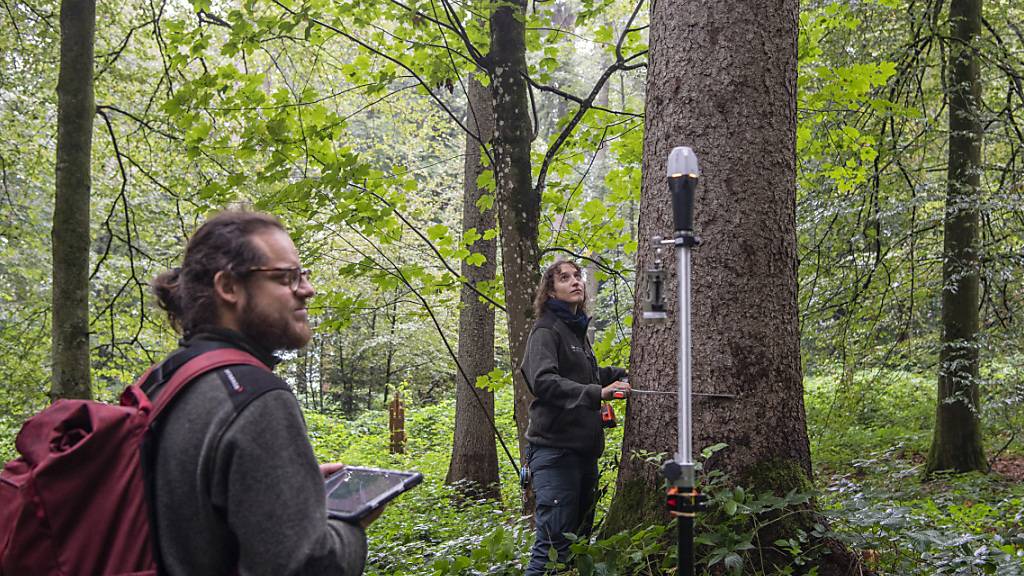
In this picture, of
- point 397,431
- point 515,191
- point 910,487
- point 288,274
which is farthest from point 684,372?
point 397,431

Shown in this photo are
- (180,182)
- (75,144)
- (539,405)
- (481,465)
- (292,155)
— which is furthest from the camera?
(481,465)

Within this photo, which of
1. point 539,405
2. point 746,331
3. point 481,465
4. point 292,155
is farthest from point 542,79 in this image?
point 481,465

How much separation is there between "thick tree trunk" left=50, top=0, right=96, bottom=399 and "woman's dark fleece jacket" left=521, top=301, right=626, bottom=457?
9.56 ft

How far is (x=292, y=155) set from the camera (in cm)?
653

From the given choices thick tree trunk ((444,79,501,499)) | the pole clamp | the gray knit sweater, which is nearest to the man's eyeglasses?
the gray knit sweater

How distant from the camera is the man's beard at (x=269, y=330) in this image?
193 centimetres

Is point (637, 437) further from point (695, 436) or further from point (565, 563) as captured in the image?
point (565, 563)

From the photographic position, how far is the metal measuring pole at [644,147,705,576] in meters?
2.52

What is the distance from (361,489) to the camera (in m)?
2.08

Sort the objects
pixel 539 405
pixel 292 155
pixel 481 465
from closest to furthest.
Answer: pixel 539 405, pixel 292 155, pixel 481 465

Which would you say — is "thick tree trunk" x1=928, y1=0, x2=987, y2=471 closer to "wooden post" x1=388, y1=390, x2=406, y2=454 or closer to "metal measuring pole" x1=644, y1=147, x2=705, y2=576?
"metal measuring pole" x1=644, y1=147, x2=705, y2=576

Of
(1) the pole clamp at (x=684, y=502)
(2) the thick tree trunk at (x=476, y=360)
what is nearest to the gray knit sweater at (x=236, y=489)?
(1) the pole clamp at (x=684, y=502)

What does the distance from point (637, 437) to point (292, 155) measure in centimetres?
411

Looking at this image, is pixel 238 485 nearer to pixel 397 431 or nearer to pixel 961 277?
pixel 961 277
